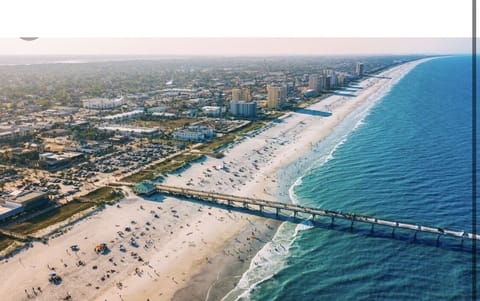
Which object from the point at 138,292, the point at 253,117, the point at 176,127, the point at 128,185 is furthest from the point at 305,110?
the point at 138,292

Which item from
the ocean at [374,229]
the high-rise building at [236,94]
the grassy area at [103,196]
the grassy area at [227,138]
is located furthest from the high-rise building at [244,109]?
the grassy area at [103,196]

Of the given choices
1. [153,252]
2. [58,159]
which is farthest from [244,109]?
[153,252]

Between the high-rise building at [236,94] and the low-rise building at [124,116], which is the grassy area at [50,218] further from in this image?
the high-rise building at [236,94]

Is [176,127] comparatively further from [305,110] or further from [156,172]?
[305,110]

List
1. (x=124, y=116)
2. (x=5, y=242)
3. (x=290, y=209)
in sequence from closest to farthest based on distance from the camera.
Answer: (x=5, y=242) → (x=290, y=209) → (x=124, y=116)

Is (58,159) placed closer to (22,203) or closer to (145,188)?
(22,203)

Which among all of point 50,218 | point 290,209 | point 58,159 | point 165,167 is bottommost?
point 50,218

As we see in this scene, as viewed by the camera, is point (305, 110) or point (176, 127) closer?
point (176, 127)
